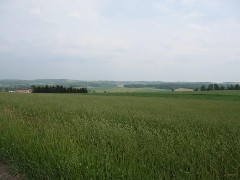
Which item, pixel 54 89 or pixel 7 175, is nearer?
pixel 7 175

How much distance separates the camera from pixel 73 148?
4.98 meters

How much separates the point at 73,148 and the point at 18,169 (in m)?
1.15

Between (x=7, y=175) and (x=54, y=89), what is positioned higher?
(x=54, y=89)

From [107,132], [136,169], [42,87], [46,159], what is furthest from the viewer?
[42,87]

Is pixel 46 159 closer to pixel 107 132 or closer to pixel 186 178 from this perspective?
pixel 107 132

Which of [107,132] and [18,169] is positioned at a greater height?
[107,132]

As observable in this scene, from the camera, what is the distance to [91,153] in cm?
499

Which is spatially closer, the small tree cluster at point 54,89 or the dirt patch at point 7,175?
the dirt patch at point 7,175

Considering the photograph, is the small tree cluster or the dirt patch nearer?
the dirt patch

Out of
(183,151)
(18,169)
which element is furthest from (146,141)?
(18,169)

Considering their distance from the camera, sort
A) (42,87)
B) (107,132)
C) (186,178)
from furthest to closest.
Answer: (42,87) < (107,132) < (186,178)

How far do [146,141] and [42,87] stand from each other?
8462 centimetres

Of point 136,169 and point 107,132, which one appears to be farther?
point 107,132

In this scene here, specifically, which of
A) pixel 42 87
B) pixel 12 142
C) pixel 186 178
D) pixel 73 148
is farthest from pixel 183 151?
pixel 42 87
